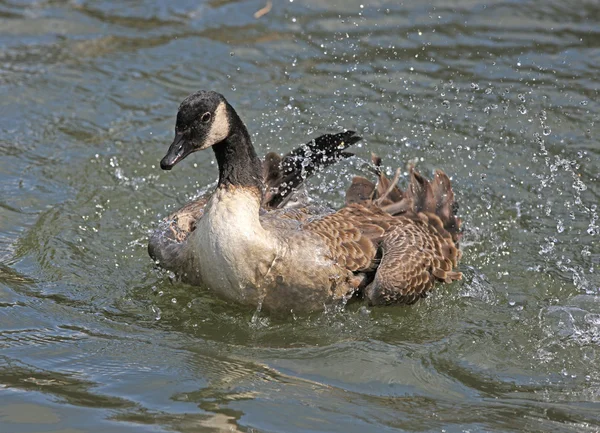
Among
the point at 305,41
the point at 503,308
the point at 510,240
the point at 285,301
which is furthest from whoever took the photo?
the point at 305,41

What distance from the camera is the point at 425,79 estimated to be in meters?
11.0

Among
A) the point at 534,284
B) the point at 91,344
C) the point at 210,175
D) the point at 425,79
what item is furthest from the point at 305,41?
the point at 91,344

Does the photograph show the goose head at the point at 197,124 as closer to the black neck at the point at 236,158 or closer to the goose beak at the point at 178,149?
the goose beak at the point at 178,149

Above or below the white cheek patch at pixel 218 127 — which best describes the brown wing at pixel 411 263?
below

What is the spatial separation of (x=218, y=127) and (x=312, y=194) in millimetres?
2701

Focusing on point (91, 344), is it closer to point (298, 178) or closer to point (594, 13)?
point (298, 178)

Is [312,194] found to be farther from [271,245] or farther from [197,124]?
[197,124]

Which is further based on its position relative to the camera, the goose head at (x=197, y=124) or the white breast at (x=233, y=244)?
the white breast at (x=233, y=244)

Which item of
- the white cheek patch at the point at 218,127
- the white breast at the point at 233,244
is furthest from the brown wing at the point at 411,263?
the white cheek patch at the point at 218,127

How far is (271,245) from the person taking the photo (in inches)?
261

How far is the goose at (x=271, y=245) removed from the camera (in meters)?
6.49

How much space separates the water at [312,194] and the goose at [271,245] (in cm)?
26

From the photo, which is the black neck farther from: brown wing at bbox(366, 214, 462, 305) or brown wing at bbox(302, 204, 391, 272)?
brown wing at bbox(366, 214, 462, 305)

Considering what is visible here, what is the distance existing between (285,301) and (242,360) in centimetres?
61
